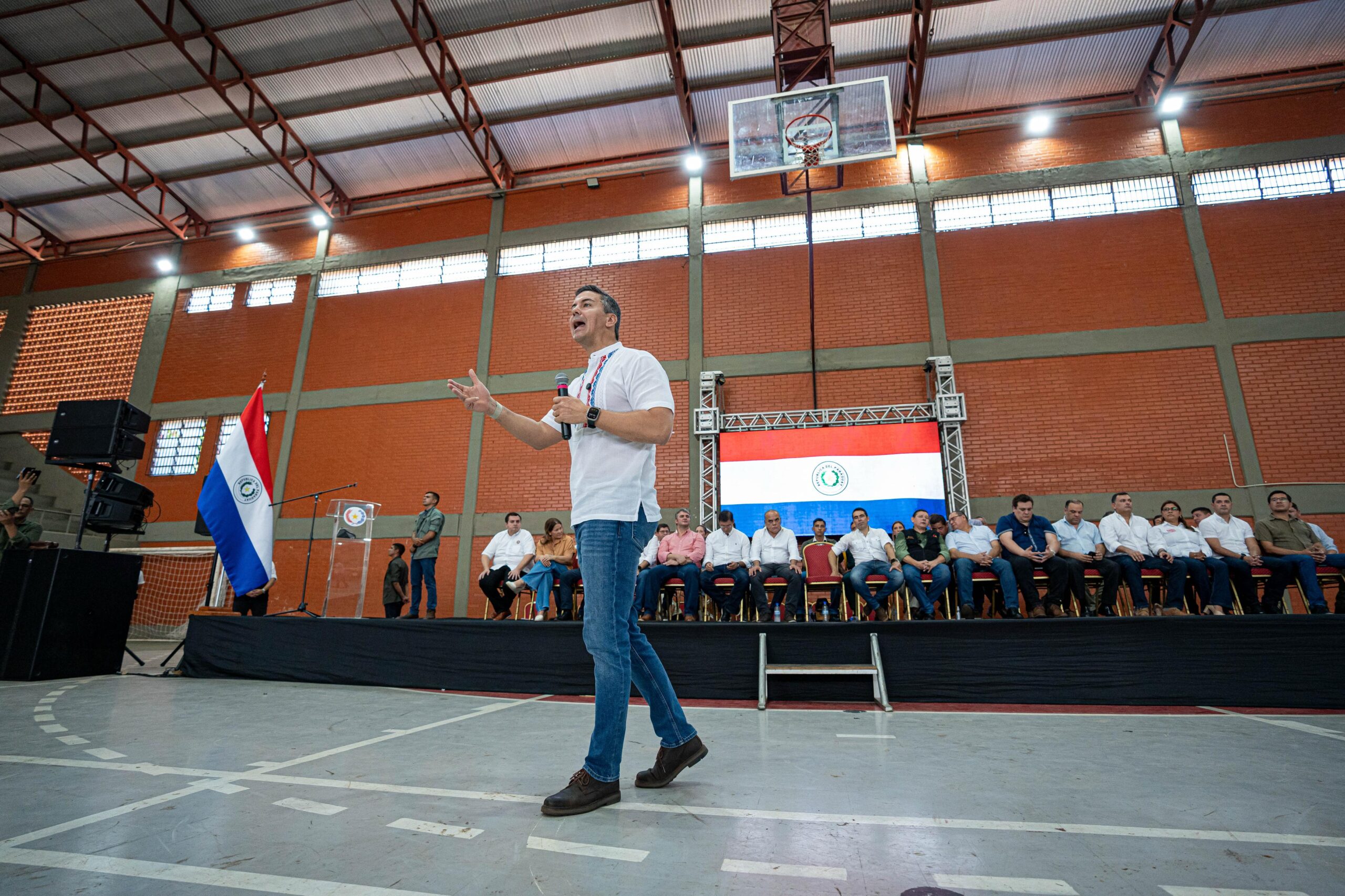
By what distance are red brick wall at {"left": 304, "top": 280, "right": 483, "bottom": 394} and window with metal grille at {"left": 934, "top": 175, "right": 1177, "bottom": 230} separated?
847 cm

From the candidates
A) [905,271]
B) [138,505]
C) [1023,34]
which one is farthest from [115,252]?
[1023,34]

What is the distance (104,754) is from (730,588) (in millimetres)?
5501

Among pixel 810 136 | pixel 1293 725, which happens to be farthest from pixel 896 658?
pixel 810 136

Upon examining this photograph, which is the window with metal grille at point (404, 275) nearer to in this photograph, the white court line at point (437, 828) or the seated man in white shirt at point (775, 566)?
the seated man in white shirt at point (775, 566)

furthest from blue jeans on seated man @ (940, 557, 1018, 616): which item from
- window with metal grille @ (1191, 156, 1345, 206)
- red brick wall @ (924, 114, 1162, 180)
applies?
window with metal grille @ (1191, 156, 1345, 206)

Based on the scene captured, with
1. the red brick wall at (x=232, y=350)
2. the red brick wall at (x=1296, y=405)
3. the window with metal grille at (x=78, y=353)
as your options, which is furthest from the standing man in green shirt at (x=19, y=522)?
the red brick wall at (x=1296, y=405)

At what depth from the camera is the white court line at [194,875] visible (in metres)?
1.22

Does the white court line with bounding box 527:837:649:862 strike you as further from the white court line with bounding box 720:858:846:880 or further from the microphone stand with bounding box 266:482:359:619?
the microphone stand with bounding box 266:482:359:619

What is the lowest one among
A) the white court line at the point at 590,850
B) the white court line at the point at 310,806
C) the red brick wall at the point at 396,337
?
the white court line at the point at 310,806

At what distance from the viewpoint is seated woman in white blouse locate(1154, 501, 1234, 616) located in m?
5.81

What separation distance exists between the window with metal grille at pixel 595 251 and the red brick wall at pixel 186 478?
526 cm

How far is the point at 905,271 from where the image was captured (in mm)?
10172

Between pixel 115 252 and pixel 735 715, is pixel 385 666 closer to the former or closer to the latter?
pixel 735 715

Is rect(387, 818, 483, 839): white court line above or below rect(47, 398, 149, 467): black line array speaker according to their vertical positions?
below
